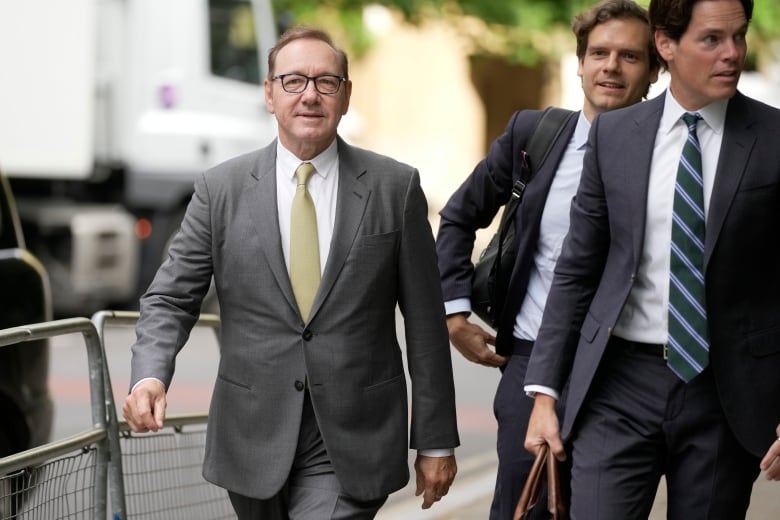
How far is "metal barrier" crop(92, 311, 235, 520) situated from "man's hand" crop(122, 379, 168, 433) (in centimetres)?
72

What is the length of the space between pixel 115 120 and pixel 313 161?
1141 centimetres

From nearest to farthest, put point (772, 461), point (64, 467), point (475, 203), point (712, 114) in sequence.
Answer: point (772, 461) → point (712, 114) → point (64, 467) → point (475, 203)

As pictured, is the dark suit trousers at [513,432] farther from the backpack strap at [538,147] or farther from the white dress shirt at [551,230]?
the backpack strap at [538,147]

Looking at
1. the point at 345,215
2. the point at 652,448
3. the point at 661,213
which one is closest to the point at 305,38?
Answer: the point at 345,215

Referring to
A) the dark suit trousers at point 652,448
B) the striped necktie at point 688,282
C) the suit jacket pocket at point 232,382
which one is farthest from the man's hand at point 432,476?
the striped necktie at point 688,282

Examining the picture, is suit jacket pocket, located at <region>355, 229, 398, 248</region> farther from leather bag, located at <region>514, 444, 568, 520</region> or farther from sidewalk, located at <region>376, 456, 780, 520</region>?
sidewalk, located at <region>376, 456, 780, 520</region>

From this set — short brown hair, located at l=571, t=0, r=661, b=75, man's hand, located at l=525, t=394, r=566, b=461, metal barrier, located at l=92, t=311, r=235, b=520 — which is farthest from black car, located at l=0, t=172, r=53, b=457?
short brown hair, located at l=571, t=0, r=661, b=75

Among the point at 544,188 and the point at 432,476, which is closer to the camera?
the point at 432,476

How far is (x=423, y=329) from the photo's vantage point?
13.2ft

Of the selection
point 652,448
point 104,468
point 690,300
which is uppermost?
point 690,300

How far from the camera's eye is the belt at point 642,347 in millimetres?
3695

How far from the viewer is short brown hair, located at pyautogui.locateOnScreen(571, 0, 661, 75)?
4.57 m

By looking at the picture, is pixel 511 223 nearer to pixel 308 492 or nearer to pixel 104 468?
pixel 308 492

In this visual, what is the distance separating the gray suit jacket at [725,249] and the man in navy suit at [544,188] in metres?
0.67
